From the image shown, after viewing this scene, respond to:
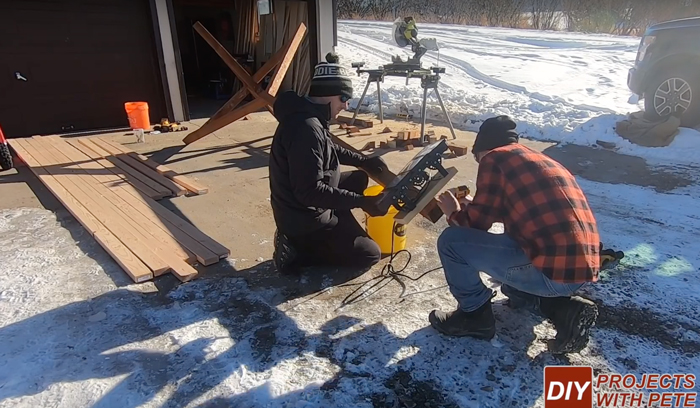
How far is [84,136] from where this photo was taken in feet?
23.3

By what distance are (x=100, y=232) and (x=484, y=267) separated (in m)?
2.92

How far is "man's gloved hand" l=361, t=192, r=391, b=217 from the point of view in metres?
2.39

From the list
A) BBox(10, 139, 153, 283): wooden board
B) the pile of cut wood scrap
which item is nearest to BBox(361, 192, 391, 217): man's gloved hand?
BBox(10, 139, 153, 283): wooden board

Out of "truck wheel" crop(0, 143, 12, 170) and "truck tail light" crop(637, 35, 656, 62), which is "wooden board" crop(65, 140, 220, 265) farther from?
"truck tail light" crop(637, 35, 656, 62)

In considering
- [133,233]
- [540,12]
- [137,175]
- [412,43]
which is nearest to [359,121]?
[412,43]

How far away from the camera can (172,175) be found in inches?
196

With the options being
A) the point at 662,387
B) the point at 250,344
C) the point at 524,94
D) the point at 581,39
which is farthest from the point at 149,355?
the point at 581,39

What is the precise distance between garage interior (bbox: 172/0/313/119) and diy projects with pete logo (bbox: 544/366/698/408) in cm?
794

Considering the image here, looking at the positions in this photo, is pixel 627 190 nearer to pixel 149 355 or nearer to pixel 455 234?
pixel 455 234

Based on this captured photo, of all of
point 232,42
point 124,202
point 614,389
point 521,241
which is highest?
point 232,42

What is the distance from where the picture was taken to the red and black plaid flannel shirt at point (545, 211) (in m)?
1.85

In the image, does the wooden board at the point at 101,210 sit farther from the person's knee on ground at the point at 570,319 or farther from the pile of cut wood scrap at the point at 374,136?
the pile of cut wood scrap at the point at 374,136

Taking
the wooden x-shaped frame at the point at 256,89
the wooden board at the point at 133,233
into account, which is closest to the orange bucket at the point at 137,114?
the wooden x-shaped frame at the point at 256,89

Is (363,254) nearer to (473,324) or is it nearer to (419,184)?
(419,184)
